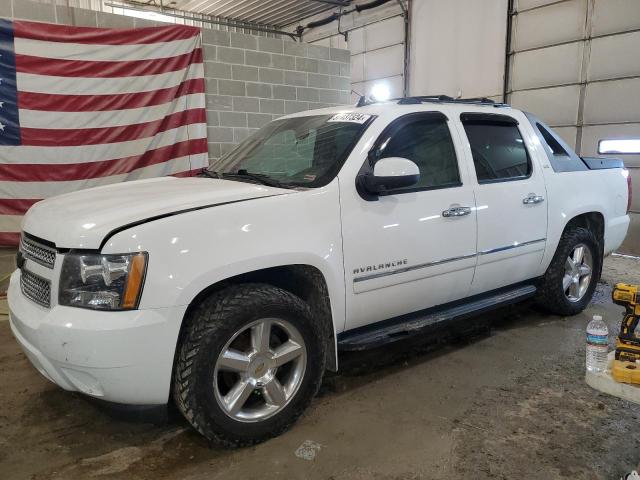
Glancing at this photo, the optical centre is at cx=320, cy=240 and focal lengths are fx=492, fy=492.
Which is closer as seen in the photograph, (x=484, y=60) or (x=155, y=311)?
(x=155, y=311)

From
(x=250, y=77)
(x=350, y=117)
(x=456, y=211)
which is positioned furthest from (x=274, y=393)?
(x=250, y=77)

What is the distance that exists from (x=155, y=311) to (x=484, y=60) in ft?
34.1

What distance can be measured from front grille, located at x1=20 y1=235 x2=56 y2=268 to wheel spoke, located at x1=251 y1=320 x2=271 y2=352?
98 centimetres

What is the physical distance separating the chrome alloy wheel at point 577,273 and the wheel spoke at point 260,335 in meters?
2.95

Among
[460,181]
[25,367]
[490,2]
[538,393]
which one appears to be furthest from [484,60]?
[25,367]

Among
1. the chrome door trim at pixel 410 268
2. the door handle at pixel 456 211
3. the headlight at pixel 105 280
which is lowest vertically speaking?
the chrome door trim at pixel 410 268

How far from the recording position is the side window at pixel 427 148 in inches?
121

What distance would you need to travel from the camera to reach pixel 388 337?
115 inches

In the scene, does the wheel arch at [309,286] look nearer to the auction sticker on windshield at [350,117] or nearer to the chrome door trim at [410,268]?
the chrome door trim at [410,268]

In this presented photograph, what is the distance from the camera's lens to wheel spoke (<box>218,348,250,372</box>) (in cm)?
234

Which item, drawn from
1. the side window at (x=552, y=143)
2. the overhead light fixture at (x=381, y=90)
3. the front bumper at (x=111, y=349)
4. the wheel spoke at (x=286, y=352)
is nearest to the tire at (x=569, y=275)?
the side window at (x=552, y=143)

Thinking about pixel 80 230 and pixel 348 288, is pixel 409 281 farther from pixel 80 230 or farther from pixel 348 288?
pixel 80 230

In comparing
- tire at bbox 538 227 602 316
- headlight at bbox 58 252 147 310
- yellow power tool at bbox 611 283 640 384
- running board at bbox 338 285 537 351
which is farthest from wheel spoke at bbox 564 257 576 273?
headlight at bbox 58 252 147 310

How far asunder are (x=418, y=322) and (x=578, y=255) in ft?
6.78
